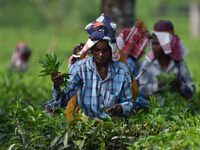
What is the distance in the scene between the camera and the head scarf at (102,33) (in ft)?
20.3

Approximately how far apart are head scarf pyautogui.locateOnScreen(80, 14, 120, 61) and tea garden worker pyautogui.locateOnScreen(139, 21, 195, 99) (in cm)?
201

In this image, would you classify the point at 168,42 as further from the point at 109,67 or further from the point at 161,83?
the point at 109,67

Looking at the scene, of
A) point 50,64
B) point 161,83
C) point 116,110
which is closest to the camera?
point 50,64

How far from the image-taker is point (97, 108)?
6418mm

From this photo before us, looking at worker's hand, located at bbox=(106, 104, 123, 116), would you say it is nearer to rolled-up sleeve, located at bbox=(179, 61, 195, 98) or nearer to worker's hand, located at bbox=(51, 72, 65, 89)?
worker's hand, located at bbox=(51, 72, 65, 89)

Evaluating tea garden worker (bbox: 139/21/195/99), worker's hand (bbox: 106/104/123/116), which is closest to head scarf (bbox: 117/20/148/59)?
tea garden worker (bbox: 139/21/195/99)

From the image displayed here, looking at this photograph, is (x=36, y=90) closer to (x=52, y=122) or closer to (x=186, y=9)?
(x=52, y=122)

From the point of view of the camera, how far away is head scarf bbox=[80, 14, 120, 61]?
243 inches

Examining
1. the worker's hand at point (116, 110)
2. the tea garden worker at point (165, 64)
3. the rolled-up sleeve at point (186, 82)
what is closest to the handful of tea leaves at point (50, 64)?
the worker's hand at point (116, 110)

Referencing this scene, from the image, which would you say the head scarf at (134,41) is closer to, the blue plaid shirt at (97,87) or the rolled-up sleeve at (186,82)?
the rolled-up sleeve at (186,82)

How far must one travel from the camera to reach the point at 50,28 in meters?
55.8

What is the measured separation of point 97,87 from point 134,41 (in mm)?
1901

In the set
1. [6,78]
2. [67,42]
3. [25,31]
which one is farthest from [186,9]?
[6,78]

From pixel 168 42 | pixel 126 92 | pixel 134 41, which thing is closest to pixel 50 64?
pixel 126 92
